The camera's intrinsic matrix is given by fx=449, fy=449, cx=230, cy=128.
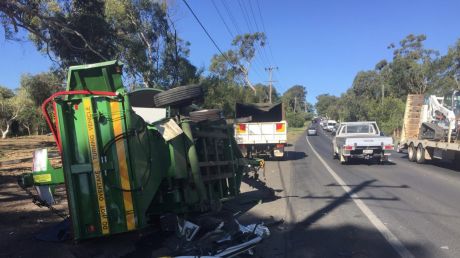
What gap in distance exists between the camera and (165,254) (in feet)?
19.2

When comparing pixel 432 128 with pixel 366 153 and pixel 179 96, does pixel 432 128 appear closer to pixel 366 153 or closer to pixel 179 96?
pixel 366 153

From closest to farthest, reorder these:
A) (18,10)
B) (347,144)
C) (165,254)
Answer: (165,254) → (347,144) → (18,10)

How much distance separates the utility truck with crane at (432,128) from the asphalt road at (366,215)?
2970mm

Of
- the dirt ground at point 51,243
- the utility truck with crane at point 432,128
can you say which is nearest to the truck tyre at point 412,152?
the utility truck with crane at point 432,128

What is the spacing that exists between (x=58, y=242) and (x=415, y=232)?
5.41m

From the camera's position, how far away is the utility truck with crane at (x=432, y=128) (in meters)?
17.7

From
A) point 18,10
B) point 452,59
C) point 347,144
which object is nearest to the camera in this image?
point 347,144

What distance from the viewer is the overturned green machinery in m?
5.49

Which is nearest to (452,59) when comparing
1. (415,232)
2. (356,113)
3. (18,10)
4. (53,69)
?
(356,113)

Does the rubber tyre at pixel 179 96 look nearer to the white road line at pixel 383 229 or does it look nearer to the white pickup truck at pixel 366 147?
the white road line at pixel 383 229

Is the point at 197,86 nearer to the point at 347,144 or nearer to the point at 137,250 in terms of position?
the point at 137,250

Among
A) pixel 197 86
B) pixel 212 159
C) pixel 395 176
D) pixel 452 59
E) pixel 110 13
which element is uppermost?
pixel 110 13

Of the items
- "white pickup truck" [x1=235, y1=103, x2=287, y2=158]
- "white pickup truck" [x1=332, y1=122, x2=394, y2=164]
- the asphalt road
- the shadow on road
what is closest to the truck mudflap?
"white pickup truck" [x1=235, y1=103, x2=287, y2=158]

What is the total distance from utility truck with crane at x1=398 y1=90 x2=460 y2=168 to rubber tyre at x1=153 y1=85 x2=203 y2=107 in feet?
41.5
